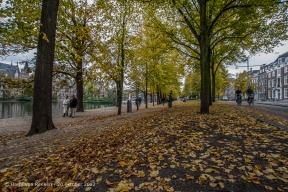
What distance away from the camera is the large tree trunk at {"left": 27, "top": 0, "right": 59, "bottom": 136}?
6602 millimetres

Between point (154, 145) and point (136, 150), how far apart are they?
591 millimetres

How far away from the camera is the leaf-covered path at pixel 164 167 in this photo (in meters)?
2.55

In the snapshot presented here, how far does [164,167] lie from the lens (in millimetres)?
3127

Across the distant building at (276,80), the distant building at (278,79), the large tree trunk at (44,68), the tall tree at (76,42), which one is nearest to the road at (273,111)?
the large tree trunk at (44,68)

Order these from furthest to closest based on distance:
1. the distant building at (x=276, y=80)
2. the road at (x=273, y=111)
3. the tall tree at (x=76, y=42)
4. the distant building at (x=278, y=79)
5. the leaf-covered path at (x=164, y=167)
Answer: the distant building at (x=276, y=80) → the distant building at (x=278, y=79) → the tall tree at (x=76, y=42) → the road at (x=273, y=111) → the leaf-covered path at (x=164, y=167)

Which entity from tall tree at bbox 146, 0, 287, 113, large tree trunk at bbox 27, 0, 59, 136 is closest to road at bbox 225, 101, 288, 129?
tall tree at bbox 146, 0, 287, 113

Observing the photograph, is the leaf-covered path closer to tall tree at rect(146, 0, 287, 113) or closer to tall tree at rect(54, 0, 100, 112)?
tall tree at rect(146, 0, 287, 113)

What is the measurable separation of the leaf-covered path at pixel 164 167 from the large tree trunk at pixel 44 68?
3.11 metres

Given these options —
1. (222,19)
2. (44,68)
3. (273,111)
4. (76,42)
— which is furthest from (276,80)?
(44,68)

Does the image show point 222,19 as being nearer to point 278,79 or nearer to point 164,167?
point 164,167

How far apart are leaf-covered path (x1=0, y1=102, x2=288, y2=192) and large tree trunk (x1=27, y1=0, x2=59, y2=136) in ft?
10.2

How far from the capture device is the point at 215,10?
11.8 metres

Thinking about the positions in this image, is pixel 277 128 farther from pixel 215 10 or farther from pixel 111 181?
pixel 215 10

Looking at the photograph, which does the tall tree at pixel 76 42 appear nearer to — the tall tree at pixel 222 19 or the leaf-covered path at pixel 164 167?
the tall tree at pixel 222 19
